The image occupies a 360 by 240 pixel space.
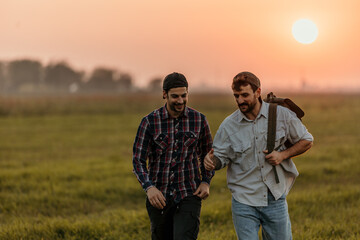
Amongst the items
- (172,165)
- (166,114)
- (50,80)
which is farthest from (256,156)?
(50,80)

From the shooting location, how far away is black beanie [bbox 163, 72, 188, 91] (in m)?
3.81

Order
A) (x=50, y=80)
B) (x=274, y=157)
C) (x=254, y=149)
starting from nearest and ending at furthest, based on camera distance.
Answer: (x=274, y=157), (x=254, y=149), (x=50, y=80)

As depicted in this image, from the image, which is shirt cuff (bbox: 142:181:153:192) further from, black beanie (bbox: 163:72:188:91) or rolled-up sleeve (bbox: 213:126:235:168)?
black beanie (bbox: 163:72:188:91)

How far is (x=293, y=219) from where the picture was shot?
691 centimetres

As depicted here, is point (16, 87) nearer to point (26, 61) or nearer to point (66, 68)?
point (26, 61)

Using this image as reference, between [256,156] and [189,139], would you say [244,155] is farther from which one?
[189,139]

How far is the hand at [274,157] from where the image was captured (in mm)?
3646

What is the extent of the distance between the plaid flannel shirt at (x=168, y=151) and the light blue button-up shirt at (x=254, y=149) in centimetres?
30

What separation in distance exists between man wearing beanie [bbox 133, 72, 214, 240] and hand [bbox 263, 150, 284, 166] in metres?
0.67

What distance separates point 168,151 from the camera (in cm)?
393

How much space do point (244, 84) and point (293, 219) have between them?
3.93m

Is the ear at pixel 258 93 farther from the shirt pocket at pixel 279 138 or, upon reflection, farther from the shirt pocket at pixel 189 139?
the shirt pocket at pixel 189 139

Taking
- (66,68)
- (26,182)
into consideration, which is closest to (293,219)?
(26,182)

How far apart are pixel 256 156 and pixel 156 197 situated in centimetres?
92
